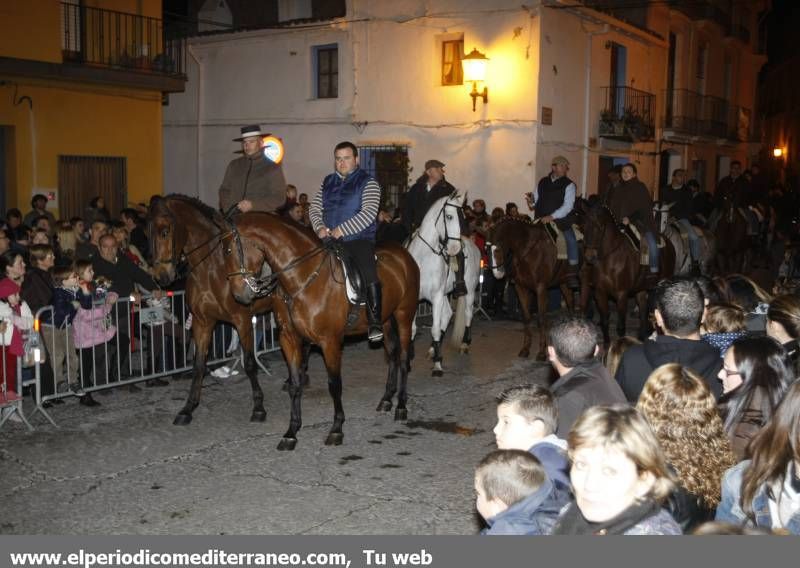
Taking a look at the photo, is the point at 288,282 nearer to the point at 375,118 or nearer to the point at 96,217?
the point at 96,217

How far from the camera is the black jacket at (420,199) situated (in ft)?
38.0

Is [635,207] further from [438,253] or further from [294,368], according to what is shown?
[294,368]

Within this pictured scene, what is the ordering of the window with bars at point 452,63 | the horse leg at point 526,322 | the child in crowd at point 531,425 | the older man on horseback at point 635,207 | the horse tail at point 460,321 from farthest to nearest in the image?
the window with bars at point 452,63 → the older man on horseback at point 635,207 → the horse leg at point 526,322 → the horse tail at point 460,321 → the child in crowd at point 531,425

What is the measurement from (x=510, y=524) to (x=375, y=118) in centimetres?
2034

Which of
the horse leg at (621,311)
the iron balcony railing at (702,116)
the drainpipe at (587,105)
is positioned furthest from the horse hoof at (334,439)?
the iron balcony railing at (702,116)

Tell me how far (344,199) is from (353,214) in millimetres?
182

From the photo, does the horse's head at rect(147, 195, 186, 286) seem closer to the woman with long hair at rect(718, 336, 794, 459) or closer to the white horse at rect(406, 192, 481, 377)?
the white horse at rect(406, 192, 481, 377)

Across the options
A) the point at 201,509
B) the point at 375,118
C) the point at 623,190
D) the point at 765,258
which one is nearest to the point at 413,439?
the point at 201,509

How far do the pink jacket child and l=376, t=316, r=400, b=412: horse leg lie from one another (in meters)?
3.02

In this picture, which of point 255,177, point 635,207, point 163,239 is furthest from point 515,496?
point 635,207

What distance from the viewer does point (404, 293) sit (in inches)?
355

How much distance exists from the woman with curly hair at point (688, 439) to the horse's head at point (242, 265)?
13.9 ft

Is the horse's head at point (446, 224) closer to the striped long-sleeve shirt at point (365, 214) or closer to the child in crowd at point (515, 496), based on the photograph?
the striped long-sleeve shirt at point (365, 214)

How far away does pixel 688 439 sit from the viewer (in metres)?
3.53
